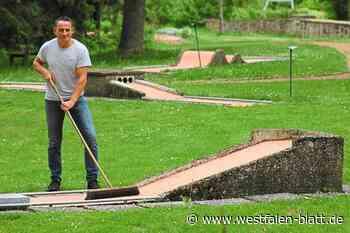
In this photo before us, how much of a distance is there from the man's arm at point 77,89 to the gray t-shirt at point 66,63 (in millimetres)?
45

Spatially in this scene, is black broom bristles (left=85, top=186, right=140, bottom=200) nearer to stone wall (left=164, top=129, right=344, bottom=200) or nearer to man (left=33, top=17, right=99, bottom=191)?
stone wall (left=164, top=129, right=344, bottom=200)

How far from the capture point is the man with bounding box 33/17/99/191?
10.2 m

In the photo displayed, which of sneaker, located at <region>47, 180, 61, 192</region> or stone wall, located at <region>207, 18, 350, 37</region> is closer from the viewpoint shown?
sneaker, located at <region>47, 180, 61, 192</region>

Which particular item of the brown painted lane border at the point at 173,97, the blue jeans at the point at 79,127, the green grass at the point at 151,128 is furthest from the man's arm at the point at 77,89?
the brown painted lane border at the point at 173,97

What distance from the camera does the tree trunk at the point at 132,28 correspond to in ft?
113

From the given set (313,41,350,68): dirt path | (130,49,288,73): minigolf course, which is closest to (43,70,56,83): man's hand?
(130,49,288,73): minigolf course

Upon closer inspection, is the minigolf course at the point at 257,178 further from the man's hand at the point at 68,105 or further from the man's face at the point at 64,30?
the man's face at the point at 64,30

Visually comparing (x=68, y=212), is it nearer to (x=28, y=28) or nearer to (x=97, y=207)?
(x=97, y=207)

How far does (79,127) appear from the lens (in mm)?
10375

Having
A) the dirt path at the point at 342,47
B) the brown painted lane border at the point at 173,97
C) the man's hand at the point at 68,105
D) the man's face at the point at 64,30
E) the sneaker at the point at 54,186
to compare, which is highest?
the man's face at the point at 64,30

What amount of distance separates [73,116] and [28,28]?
2319 cm

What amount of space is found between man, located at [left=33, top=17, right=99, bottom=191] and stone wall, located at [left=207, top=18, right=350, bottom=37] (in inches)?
1544

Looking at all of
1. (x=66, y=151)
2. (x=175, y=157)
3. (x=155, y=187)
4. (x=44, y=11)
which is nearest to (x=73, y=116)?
(x=155, y=187)

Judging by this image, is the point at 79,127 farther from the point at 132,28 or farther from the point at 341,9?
the point at 341,9
